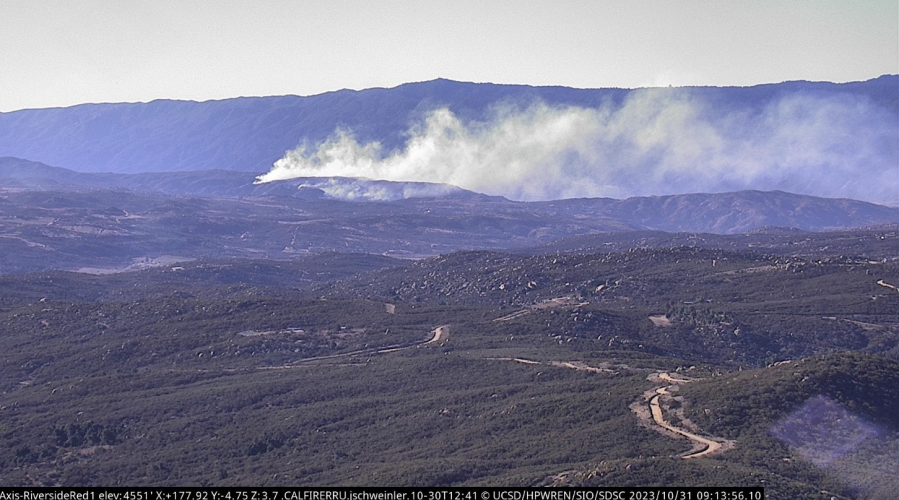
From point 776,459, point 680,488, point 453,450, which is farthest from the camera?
point 453,450

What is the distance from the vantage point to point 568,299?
99.9 meters

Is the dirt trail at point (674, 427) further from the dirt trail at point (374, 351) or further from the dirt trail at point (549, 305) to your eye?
the dirt trail at point (549, 305)

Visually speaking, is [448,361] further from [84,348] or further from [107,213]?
[107,213]

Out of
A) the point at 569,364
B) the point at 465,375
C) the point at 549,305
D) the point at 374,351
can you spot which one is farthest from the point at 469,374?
the point at 549,305

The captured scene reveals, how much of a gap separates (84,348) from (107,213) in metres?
113

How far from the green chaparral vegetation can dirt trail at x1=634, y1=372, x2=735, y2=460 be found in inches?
24.8

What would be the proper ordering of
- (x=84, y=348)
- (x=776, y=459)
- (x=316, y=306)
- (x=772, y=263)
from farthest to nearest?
(x=772, y=263), (x=316, y=306), (x=84, y=348), (x=776, y=459)

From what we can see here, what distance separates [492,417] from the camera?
54.8 m

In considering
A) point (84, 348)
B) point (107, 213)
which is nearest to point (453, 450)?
point (84, 348)

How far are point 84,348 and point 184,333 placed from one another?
22.2 feet

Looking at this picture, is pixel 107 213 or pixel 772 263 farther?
pixel 107 213

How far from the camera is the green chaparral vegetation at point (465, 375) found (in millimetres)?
47250

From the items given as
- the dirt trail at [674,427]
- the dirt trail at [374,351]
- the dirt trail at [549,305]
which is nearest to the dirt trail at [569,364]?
the dirt trail at [674,427]

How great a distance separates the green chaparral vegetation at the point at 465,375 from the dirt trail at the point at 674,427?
0.63 meters
